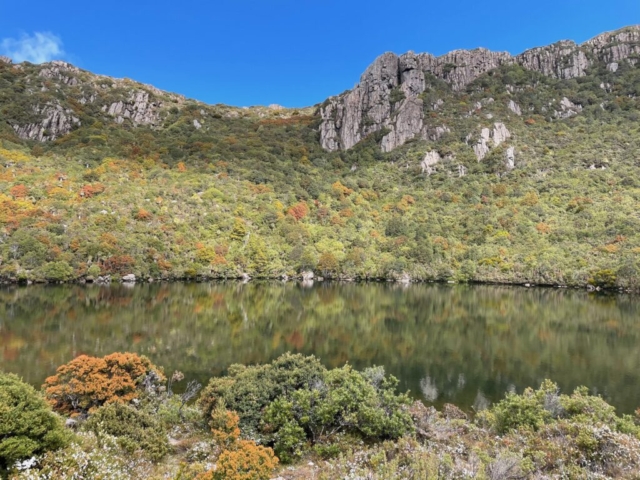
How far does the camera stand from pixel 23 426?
754 centimetres

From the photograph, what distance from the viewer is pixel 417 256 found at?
90375mm

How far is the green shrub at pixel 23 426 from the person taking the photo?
727 centimetres

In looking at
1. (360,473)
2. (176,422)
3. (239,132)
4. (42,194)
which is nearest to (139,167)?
(42,194)

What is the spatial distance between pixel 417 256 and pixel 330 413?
82.5m

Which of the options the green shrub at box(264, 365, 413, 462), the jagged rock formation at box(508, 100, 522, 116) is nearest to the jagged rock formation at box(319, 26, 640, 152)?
the jagged rock formation at box(508, 100, 522, 116)

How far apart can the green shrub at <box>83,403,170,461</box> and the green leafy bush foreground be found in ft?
0.10

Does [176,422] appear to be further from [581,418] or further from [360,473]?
[581,418]

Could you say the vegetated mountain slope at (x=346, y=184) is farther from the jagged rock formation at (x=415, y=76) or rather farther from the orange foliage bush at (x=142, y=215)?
the jagged rock formation at (x=415, y=76)

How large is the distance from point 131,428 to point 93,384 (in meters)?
3.34

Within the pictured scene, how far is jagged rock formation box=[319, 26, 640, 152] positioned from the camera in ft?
485

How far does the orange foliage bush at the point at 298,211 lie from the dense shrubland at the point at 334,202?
0.53m

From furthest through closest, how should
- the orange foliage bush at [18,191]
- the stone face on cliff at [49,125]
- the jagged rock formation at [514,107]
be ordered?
the jagged rock formation at [514,107]
the stone face on cliff at [49,125]
the orange foliage bush at [18,191]

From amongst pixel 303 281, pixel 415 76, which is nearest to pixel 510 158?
pixel 415 76

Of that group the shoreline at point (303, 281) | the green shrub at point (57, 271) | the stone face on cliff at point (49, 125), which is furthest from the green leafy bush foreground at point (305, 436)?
the stone face on cliff at point (49, 125)
